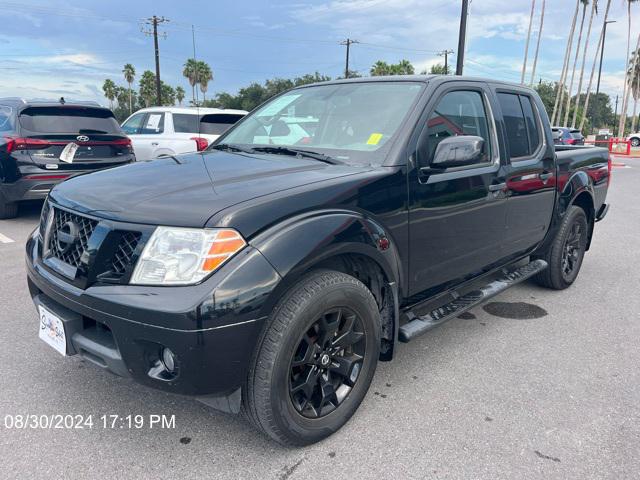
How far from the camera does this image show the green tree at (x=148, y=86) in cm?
6192

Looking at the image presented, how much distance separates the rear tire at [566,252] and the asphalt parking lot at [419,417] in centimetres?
69

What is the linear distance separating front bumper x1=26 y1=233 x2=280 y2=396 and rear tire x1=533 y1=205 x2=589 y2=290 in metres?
3.31

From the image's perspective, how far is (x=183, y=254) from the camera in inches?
79.4

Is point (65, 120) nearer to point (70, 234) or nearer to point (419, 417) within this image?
point (70, 234)

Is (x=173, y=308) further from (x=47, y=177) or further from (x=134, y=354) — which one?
(x=47, y=177)

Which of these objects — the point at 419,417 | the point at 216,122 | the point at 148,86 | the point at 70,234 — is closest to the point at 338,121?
the point at 70,234

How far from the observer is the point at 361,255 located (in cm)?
251

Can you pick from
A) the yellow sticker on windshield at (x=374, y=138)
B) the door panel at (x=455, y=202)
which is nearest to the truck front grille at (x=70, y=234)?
the yellow sticker on windshield at (x=374, y=138)

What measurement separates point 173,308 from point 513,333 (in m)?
2.77

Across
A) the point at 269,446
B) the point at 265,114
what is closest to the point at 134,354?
the point at 269,446

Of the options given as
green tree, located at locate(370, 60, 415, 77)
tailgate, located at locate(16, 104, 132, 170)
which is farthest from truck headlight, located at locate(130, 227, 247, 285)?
green tree, located at locate(370, 60, 415, 77)

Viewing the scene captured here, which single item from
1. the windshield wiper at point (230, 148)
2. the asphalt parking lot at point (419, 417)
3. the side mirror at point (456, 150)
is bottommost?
the asphalt parking lot at point (419, 417)

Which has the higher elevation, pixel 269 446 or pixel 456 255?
pixel 456 255

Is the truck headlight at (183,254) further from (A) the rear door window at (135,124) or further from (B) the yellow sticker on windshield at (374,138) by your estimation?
(A) the rear door window at (135,124)
